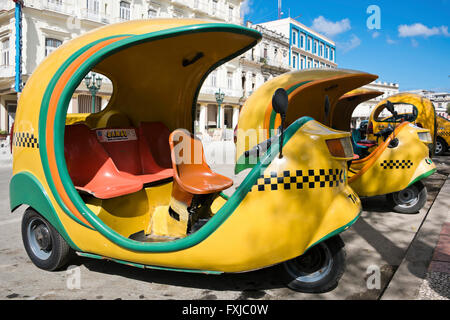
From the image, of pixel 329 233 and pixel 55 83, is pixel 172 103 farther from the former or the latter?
pixel 329 233

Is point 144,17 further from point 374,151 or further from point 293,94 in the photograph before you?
point 374,151

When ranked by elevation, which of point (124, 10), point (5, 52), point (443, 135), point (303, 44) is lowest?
point (443, 135)

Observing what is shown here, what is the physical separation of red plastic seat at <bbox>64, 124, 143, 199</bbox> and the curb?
2.47 meters

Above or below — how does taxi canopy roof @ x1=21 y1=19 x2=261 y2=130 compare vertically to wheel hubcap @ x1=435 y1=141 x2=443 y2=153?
above

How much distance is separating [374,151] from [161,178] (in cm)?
358

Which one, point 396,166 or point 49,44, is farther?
point 49,44

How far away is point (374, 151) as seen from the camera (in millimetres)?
5586

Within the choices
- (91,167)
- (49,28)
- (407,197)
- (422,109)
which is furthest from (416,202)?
(49,28)

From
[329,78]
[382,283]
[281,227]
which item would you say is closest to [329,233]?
[281,227]

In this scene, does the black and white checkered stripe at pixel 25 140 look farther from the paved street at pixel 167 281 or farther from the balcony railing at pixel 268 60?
the balcony railing at pixel 268 60

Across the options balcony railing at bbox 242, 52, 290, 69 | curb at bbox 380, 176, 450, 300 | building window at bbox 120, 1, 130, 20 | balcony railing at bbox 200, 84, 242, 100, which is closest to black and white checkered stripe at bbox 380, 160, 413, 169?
curb at bbox 380, 176, 450, 300

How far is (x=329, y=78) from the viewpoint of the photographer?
6051 millimetres

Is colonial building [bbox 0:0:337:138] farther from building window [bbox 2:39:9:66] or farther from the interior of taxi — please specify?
the interior of taxi

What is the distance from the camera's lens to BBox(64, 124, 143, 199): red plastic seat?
3.40m
